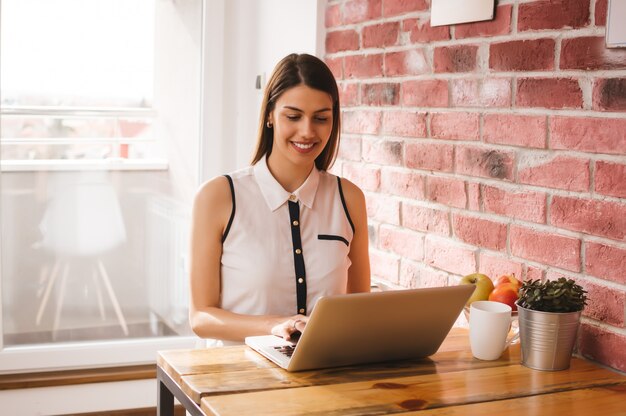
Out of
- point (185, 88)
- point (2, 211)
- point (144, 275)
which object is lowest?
point (144, 275)

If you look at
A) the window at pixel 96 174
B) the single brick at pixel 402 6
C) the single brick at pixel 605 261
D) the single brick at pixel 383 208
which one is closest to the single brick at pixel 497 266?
the single brick at pixel 605 261

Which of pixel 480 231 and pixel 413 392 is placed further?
pixel 480 231

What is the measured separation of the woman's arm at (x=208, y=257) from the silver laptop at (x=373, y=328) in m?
0.35

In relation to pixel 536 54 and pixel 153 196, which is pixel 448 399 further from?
pixel 153 196

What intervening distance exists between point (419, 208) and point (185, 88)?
1.49 meters

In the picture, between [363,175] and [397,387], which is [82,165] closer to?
[363,175]

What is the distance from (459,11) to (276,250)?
81 cm

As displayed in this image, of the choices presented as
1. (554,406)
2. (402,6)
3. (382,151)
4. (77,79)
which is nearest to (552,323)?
(554,406)

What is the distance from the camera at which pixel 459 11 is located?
222 centimetres

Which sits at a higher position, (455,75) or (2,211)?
(455,75)

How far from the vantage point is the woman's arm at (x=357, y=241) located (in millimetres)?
2332

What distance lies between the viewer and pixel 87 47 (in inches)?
132

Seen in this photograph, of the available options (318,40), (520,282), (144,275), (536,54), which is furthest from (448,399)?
(144,275)

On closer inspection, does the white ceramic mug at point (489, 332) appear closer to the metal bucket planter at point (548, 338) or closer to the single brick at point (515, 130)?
the metal bucket planter at point (548, 338)
